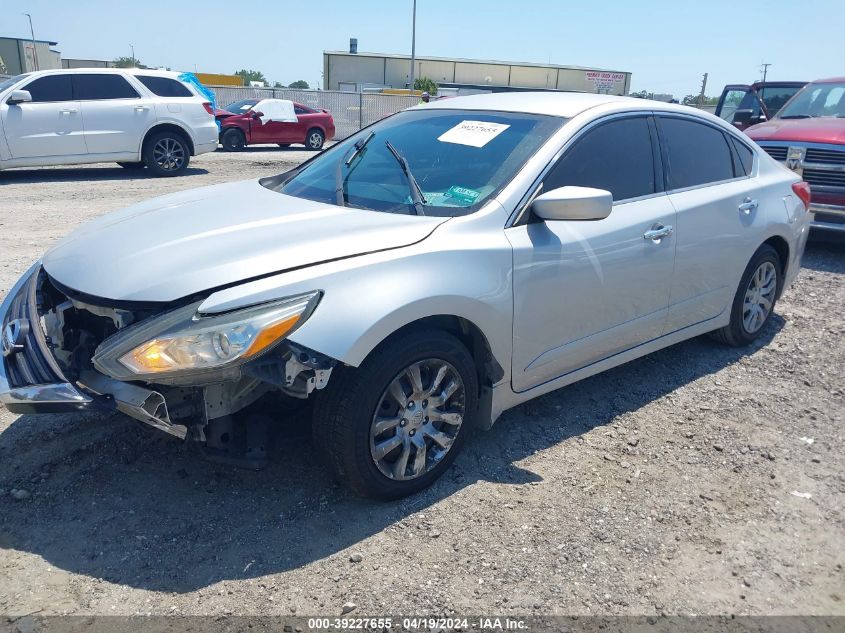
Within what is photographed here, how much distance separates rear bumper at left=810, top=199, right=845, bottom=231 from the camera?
25.6ft

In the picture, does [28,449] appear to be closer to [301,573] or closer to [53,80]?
[301,573]

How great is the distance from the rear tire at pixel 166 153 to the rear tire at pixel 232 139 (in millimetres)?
6525

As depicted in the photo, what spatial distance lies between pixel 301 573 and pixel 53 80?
39.2ft

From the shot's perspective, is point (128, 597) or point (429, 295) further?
point (429, 295)

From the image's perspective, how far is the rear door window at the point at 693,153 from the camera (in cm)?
427

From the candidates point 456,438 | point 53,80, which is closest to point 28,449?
point 456,438

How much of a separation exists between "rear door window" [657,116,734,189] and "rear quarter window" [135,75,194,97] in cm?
1099

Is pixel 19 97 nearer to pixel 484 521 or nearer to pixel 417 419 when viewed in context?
pixel 417 419

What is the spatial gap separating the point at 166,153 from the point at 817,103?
10.6m

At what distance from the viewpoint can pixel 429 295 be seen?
2.95 m

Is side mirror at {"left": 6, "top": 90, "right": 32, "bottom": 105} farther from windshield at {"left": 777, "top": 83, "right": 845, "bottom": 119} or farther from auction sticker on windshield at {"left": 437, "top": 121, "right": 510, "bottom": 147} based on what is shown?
windshield at {"left": 777, "top": 83, "right": 845, "bottom": 119}

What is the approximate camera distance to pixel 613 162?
12.7ft

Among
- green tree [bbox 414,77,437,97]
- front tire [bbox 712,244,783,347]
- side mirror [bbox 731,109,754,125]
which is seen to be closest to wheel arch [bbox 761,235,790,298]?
front tire [bbox 712,244,783,347]

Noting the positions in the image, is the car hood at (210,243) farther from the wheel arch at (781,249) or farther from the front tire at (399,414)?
the wheel arch at (781,249)
